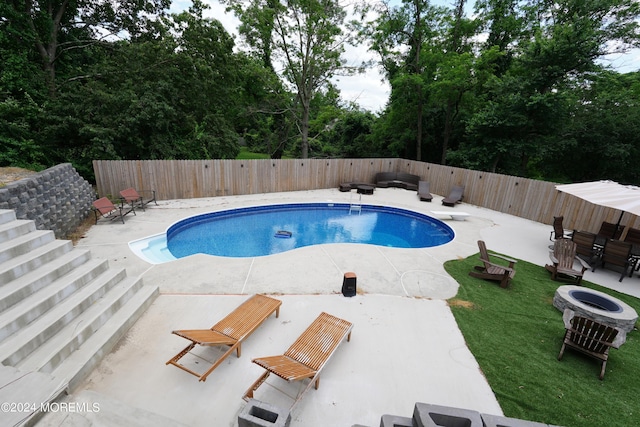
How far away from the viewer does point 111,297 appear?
4.33m

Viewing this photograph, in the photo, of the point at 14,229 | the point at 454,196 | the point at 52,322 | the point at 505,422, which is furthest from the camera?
the point at 454,196

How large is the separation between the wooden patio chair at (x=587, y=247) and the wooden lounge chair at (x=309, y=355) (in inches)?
304

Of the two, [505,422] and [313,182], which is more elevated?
[505,422]

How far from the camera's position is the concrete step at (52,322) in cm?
297

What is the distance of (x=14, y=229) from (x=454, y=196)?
14.9m

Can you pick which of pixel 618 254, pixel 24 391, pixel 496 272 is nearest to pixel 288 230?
pixel 496 272

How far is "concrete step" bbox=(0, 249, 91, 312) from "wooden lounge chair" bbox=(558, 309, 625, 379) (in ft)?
24.9

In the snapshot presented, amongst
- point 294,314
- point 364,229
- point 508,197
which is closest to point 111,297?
point 294,314

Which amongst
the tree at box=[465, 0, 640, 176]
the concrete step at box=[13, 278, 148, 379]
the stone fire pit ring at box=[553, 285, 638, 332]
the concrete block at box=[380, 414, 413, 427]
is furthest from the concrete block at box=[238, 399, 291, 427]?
the tree at box=[465, 0, 640, 176]

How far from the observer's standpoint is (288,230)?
1056cm

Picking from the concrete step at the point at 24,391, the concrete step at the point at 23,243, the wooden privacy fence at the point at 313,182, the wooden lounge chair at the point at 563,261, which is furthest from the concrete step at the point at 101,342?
the wooden lounge chair at the point at 563,261

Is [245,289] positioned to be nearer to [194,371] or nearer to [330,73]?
[194,371]

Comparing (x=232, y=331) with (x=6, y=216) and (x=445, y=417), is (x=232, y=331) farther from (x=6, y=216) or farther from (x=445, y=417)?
(x=6, y=216)

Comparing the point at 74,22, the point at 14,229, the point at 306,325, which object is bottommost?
the point at 306,325
